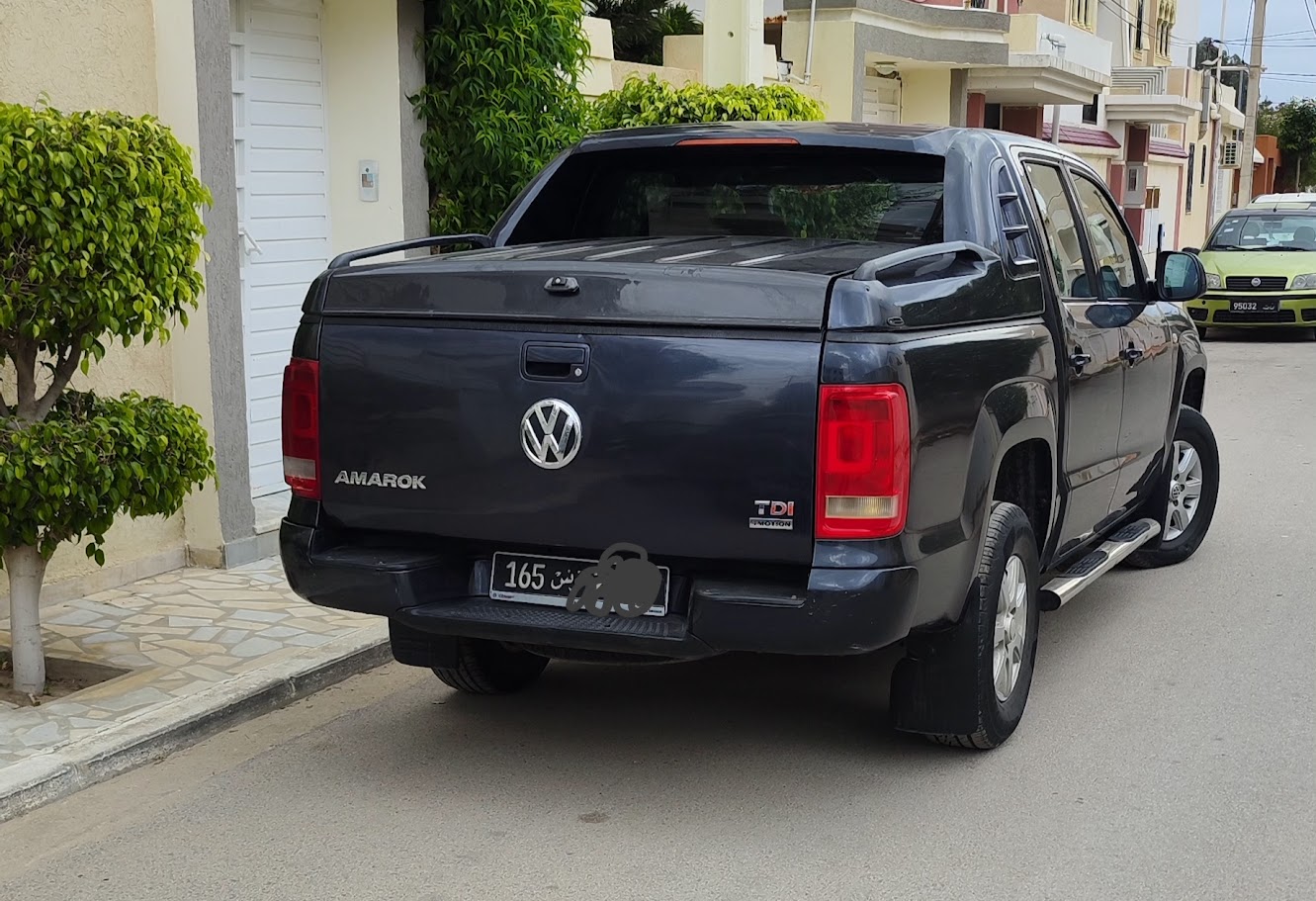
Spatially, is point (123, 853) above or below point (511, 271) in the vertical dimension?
below

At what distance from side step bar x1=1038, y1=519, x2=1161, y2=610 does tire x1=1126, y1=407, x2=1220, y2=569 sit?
621 mm

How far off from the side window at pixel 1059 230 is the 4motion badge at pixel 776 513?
6.44 feet

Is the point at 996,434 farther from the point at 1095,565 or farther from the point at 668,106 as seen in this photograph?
the point at 668,106

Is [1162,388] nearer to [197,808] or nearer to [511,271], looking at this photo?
[511,271]

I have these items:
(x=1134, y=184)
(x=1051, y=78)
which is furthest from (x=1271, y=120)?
(x=1051, y=78)

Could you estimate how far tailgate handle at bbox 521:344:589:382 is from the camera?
13.9ft

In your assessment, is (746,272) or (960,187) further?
(960,187)

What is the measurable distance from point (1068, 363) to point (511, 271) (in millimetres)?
2200

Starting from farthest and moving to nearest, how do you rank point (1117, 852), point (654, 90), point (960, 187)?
point (654, 90), point (960, 187), point (1117, 852)

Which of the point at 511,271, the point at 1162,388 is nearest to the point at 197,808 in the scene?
the point at 511,271

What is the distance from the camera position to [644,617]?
14.1 ft

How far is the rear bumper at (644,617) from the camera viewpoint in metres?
4.09

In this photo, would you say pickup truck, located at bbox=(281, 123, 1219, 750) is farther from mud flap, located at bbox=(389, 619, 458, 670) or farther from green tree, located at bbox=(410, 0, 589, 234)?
green tree, located at bbox=(410, 0, 589, 234)

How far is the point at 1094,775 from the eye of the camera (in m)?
4.86
